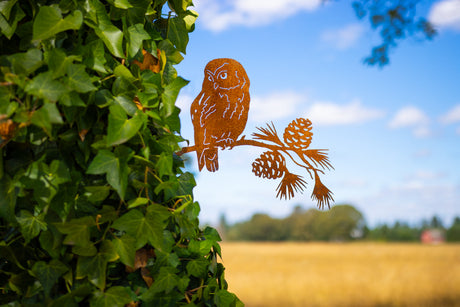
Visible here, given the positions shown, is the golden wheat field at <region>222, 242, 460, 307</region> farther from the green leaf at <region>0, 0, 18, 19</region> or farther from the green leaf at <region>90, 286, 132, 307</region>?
the green leaf at <region>0, 0, 18, 19</region>

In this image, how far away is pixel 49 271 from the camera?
0.96 meters

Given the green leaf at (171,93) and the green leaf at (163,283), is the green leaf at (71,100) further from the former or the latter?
the green leaf at (163,283)

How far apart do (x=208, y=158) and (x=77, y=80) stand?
57 centimetres

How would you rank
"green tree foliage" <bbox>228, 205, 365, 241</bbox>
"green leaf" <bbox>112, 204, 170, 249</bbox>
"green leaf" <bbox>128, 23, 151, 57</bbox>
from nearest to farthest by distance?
"green leaf" <bbox>112, 204, 170, 249</bbox>, "green leaf" <bbox>128, 23, 151, 57</bbox>, "green tree foliage" <bbox>228, 205, 365, 241</bbox>

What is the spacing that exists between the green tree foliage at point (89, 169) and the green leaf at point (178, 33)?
0.37 feet

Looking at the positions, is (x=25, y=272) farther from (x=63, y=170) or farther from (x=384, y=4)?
(x=384, y=4)

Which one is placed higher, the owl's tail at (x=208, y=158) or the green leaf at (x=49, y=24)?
the green leaf at (x=49, y=24)

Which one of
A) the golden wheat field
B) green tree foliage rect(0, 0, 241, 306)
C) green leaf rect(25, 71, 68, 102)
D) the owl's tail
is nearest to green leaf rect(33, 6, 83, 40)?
green tree foliage rect(0, 0, 241, 306)

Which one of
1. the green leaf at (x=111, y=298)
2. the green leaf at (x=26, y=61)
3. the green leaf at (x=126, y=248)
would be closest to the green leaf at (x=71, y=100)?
→ the green leaf at (x=26, y=61)

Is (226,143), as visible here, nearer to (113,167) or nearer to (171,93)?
(171,93)

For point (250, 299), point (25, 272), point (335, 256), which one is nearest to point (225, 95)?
point (25, 272)

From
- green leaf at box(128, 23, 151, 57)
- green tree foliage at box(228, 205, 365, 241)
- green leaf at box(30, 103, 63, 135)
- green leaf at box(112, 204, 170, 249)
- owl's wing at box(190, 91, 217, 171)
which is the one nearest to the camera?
green leaf at box(30, 103, 63, 135)

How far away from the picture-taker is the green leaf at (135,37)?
1066 millimetres

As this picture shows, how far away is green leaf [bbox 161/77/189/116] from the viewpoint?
110cm
